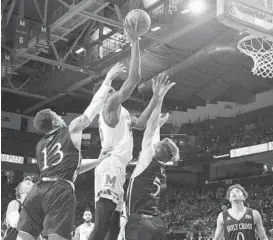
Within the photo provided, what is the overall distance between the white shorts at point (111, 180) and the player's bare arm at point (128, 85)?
0.37m

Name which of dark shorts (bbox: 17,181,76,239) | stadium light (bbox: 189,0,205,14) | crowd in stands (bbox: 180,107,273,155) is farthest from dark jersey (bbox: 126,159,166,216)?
crowd in stands (bbox: 180,107,273,155)

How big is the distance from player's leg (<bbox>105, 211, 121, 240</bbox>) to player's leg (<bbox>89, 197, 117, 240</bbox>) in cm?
11

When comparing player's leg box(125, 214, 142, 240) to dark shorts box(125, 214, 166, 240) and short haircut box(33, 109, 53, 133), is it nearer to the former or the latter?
dark shorts box(125, 214, 166, 240)

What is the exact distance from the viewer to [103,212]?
13.5 ft

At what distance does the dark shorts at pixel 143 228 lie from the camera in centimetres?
414

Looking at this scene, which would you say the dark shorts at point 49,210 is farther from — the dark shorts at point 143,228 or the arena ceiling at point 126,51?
the arena ceiling at point 126,51

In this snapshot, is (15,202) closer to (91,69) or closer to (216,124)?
(91,69)

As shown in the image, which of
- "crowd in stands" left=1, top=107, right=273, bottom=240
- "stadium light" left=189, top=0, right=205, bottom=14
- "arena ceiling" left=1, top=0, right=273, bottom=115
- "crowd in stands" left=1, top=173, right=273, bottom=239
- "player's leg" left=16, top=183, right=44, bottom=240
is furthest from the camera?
"crowd in stands" left=1, top=107, right=273, bottom=240

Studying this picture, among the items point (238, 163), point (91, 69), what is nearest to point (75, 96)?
point (91, 69)

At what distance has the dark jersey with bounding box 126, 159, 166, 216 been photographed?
438 cm

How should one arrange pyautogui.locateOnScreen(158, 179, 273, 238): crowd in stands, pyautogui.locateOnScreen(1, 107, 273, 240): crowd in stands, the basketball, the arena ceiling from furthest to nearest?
pyautogui.locateOnScreen(1, 107, 273, 240): crowd in stands → pyautogui.locateOnScreen(158, 179, 273, 238): crowd in stands → the arena ceiling → the basketball

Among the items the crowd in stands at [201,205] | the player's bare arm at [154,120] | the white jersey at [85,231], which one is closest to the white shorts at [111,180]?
the player's bare arm at [154,120]

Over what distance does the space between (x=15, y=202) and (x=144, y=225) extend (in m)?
1.89

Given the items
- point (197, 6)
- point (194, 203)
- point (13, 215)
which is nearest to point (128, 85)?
point (13, 215)
